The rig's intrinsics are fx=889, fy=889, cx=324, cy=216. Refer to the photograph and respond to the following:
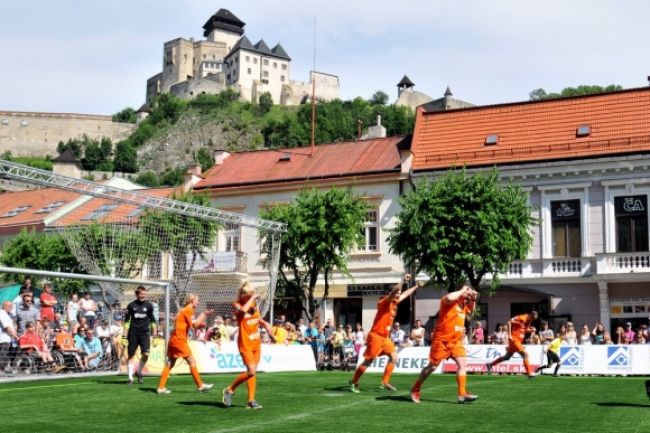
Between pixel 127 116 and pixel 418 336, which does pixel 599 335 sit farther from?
pixel 127 116

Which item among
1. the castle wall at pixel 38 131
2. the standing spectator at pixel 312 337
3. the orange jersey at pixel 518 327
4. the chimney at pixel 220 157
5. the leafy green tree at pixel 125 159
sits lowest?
the standing spectator at pixel 312 337

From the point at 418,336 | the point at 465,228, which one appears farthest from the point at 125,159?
the point at 418,336

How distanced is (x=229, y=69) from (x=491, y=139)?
475 ft

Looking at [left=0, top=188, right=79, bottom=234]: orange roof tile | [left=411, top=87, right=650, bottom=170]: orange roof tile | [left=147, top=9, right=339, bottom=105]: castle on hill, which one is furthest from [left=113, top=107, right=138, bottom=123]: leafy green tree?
[left=411, top=87, right=650, bottom=170]: orange roof tile

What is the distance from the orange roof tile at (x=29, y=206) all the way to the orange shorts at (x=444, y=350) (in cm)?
3977

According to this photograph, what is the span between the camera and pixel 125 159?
155625mm

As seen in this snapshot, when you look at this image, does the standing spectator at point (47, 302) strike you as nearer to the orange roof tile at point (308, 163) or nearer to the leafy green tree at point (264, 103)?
the orange roof tile at point (308, 163)

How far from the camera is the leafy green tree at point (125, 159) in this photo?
6088 inches

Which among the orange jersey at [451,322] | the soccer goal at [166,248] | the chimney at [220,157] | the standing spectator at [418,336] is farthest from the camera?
the chimney at [220,157]

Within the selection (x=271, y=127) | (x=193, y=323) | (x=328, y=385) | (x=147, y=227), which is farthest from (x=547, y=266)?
(x=271, y=127)

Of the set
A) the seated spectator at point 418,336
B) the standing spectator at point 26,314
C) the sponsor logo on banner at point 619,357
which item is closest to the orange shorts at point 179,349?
the standing spectator at point 26,314

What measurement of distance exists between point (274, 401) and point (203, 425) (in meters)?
3.38

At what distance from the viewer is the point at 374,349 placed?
1597 cm

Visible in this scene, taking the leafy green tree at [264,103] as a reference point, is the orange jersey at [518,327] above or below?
below
